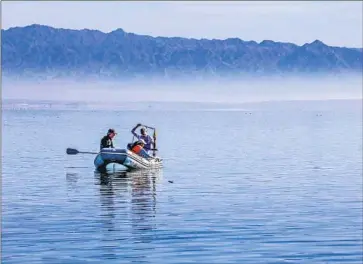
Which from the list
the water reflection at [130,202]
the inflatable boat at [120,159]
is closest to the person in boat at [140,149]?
the inflatable boat at [120,159]

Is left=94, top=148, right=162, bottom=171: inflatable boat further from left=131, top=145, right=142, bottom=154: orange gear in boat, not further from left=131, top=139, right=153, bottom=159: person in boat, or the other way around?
left=131, top=145, right=142, bottom=154: orange gear in boat

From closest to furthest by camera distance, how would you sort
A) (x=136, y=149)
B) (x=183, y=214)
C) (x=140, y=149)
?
(x=183, y=214), (x=136, y=149), (x=140, y=149)

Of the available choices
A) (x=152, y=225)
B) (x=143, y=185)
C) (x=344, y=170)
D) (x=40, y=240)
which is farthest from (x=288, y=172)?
(x=40, y=240)

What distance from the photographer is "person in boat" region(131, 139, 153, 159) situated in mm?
50812

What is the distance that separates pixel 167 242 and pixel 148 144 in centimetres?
2499

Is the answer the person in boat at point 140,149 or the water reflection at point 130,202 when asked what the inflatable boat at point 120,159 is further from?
the water reflection at point 130,202

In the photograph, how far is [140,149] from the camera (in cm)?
5125

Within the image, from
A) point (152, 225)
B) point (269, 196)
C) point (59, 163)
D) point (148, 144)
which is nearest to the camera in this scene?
point (152, 225)

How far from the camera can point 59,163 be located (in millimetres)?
62625

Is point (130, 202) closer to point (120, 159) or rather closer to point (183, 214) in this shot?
point (183, 214)

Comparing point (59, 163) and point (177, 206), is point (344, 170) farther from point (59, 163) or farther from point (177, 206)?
point (177, 206)

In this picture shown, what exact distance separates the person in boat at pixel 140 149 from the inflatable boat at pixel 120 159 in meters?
0.27

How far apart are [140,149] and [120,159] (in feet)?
6.85

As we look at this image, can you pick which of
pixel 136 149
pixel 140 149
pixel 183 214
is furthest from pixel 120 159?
pixel 183 214
